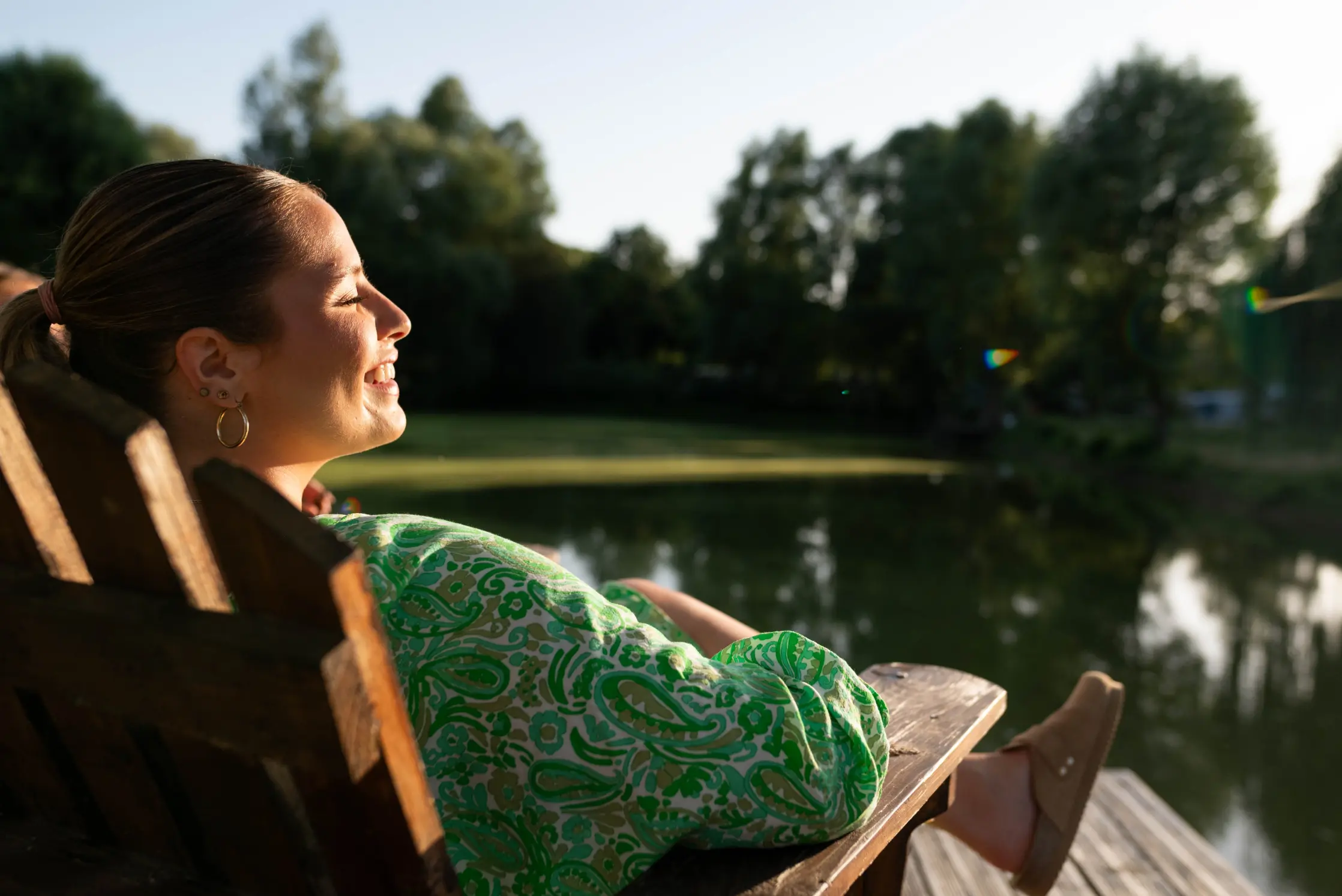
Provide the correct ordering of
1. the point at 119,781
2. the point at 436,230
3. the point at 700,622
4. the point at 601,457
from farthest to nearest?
the point at 436,230 → the point at 601,457 → the point at 700,622 → the point at 119,781

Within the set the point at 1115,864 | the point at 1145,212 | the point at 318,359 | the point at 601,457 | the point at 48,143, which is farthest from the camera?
the point at 48,143

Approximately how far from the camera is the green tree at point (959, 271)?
67.3 feet

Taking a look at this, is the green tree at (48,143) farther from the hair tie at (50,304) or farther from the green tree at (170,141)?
the hair tie at (50,304)

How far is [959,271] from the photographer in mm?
21156

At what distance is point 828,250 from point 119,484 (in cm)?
2928

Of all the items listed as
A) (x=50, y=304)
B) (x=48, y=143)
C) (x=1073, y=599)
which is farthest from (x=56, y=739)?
(x=48, y=143)

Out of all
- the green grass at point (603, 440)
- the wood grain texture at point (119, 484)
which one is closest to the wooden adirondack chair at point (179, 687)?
the wood grain texture at point (119, 484)

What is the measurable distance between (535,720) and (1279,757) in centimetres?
401

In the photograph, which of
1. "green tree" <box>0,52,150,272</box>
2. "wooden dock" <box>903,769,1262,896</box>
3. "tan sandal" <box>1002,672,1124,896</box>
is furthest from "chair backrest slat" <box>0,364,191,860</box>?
"green tree" <box>0,52,150,272</box>

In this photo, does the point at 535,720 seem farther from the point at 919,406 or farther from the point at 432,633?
the point at 919,406

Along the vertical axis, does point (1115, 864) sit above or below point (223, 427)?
below

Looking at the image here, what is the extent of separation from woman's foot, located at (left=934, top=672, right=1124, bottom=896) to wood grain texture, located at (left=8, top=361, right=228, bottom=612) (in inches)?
54.4

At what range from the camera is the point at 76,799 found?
943 millimetres

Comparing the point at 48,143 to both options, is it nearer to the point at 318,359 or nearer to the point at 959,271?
the point at 959,271
